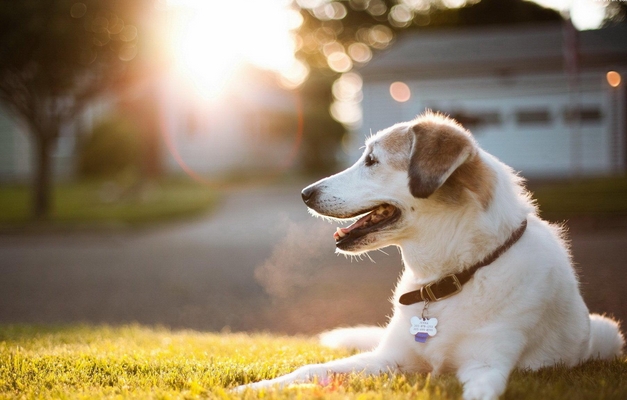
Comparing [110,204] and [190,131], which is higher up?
[190,131]

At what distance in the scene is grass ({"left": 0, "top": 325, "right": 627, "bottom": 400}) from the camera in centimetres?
255

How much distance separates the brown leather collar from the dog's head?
242mm

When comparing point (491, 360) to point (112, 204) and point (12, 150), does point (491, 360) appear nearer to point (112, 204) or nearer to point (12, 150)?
point (112, 204)

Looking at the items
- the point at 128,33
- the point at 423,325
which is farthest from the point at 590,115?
the point at 423,325

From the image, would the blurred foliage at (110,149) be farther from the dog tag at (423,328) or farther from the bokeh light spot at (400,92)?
the dog tag at (423,328)

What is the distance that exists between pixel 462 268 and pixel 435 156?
1.95 ft

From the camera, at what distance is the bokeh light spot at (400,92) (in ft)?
68.5

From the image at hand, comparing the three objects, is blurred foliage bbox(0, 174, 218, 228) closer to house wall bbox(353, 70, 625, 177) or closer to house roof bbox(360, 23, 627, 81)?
house wall bbox(353, 70, 625, 177)

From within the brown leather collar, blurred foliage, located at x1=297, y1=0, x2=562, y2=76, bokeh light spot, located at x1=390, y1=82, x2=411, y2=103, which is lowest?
the brown leather collar

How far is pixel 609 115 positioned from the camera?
19.8 metres

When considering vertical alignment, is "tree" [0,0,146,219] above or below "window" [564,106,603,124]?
above

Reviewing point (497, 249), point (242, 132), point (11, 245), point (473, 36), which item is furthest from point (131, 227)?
point (242, 132)

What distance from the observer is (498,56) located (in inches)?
816

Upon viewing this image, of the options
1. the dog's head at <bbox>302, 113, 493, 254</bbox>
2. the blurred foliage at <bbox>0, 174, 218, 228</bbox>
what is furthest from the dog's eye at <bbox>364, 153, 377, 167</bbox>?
the blurred foliage at <bbox>0, 174, 218, 228</bbox>
